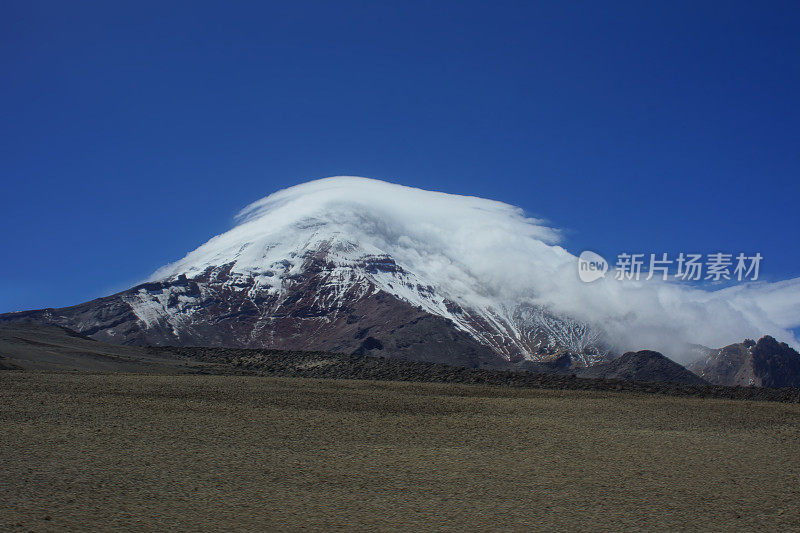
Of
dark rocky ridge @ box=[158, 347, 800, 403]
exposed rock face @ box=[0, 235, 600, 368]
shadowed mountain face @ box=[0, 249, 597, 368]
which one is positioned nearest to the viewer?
dark rocky ridge @ box=[158, 347, 800, 403]

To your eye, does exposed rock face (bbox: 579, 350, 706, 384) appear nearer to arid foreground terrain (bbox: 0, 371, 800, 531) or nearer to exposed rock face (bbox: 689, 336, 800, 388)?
arid foreground terrain (bbox: 0, 371, 800, 531)

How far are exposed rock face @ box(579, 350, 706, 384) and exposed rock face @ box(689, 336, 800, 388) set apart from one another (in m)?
59.5

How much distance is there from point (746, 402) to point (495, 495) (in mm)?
18323

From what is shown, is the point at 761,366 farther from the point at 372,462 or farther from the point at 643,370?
the point at 372,462

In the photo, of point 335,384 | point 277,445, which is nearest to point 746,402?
point 335,384

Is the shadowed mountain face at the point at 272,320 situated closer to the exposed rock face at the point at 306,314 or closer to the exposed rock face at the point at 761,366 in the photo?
the exposed rock face at the point at 306,314

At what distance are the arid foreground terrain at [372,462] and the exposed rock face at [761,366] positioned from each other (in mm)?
106185

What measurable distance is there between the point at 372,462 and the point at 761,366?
427 ft

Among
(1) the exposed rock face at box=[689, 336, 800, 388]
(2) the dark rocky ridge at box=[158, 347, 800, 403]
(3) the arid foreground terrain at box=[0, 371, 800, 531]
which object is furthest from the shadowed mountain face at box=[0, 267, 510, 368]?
(3) the arid foreground terrain at box=[0, 371, 800, 531]

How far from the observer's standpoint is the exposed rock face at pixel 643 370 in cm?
5738

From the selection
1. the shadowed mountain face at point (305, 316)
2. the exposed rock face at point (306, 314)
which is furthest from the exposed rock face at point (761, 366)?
the shadowed mountain face at point (305, 316)

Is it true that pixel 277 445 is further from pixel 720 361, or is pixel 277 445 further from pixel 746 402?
pixel 720 361

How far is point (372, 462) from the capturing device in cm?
1334

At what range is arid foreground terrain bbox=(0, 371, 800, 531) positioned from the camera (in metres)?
10.2
